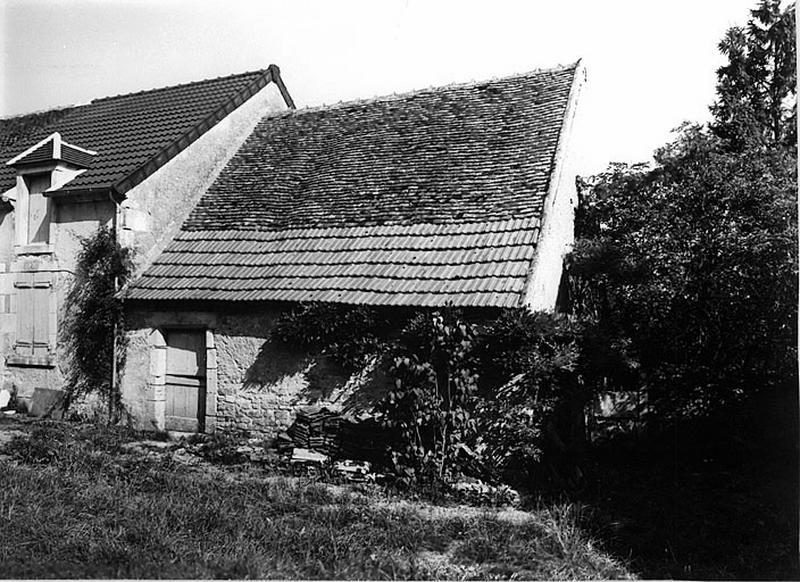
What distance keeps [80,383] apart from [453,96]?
9.25 m

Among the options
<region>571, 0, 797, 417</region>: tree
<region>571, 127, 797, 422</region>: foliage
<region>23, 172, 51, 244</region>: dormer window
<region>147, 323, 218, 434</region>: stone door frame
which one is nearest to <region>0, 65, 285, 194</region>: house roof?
<region>23, 172, 51, 244</region>: dormer window

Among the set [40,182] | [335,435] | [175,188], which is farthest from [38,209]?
[335,435]

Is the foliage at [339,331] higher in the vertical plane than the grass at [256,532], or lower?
higher

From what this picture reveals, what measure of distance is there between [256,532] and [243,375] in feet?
14.9

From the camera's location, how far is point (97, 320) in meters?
11.3

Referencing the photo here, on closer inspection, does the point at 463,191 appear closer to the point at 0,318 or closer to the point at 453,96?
the point at 453,96

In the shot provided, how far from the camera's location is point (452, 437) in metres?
8.27

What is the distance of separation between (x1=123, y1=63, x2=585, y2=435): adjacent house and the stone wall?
24 mm

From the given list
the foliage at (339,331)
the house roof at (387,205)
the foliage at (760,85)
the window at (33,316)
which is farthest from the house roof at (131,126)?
the foliage at (760,85)

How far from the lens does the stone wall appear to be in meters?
9.56

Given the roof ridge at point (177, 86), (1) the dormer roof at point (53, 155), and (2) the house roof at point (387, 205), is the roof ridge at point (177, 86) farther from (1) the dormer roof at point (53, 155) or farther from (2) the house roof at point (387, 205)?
(1) the dormer roof at point (53, 155)

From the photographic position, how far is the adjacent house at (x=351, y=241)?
9.47m

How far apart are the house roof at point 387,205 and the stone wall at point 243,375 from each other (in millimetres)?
417

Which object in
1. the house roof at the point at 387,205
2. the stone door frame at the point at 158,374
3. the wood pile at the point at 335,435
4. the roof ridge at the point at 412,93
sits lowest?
the wood pile at the point at 335,435
